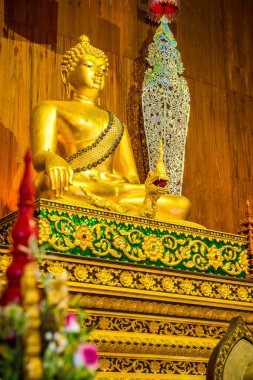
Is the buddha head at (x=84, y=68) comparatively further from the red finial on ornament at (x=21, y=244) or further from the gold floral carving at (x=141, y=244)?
the red finial on ornament at (x=21, y=244)

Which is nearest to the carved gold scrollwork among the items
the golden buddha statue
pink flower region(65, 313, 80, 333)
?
the golden buddha statue

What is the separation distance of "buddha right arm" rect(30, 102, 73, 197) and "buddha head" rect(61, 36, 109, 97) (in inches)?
9.8

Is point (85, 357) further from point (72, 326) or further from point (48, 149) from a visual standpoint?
point (48, 149)

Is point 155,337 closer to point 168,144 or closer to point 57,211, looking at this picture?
point 57,211

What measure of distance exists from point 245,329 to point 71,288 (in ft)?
2.28

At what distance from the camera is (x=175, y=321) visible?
2514mm

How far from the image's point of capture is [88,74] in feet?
10.5

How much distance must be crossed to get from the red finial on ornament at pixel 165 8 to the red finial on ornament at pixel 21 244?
8.71 ft

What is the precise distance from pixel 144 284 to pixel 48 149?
76 cm

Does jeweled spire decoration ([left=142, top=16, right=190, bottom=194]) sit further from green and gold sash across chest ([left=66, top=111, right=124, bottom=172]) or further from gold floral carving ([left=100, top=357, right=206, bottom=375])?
gold floral carving ([left=100, top=357, right=206, bottom=375])

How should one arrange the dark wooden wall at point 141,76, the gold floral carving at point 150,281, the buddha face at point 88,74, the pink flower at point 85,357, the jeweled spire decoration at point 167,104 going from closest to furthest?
the pink flower at point 85,357 → the gold floral carving at point 150,281 → the buddha face at point 88,74 → the dark wooden wall at point 141,76 → the jeweled spire decoration at point 167,104

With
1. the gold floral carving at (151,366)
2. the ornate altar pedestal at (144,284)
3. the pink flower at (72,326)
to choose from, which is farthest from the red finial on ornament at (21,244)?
the gold floral carving at (151,366)

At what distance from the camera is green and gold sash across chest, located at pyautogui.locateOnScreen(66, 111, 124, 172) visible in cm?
298

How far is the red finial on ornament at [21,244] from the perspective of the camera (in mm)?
1054
